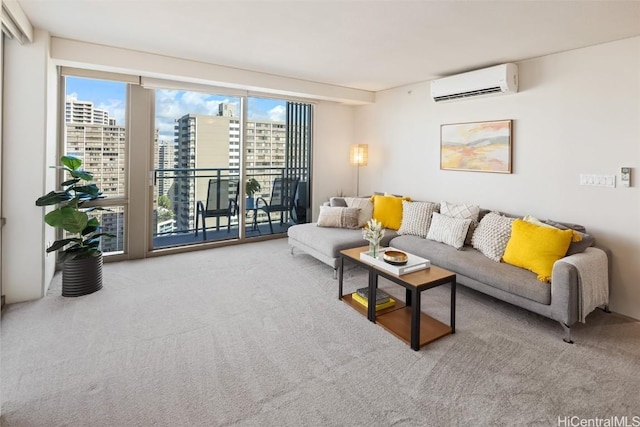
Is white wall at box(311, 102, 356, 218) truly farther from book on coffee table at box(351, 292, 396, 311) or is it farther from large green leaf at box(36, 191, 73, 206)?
large green leaf at box(36, 191, 73, 206)

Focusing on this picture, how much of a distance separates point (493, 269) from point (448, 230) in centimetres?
76

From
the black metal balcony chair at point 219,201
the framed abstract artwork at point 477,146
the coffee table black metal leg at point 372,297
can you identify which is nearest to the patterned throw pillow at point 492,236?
the framed abstract artwork at point 477,146

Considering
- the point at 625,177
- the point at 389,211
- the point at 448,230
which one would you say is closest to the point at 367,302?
the point at 448,230

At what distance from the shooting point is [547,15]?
2545mm

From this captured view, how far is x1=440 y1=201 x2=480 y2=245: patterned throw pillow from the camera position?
12.1 feet

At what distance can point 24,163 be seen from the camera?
9.87 feet

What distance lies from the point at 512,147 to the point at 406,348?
8.62 feet

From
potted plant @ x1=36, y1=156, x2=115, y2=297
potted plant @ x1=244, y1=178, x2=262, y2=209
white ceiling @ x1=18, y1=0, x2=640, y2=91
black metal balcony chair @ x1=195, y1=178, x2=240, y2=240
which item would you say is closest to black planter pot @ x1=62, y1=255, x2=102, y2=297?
potted plant @ x1=36, y1=156, x2=115, y2=297

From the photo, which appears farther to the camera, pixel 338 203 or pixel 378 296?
pixel 338 203

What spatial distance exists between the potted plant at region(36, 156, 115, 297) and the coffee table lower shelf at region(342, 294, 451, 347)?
251 centimetres

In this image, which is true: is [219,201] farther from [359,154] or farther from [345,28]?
[345,28]

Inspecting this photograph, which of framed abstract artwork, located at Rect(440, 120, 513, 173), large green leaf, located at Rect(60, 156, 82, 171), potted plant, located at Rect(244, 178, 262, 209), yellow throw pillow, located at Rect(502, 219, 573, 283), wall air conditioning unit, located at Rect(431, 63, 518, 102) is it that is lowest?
yellow throw pillow, located at Rect(502, 219, 573, 283)

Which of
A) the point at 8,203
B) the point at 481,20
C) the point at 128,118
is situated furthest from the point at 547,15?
the point at 8,203

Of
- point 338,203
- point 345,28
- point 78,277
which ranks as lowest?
point 78,277
